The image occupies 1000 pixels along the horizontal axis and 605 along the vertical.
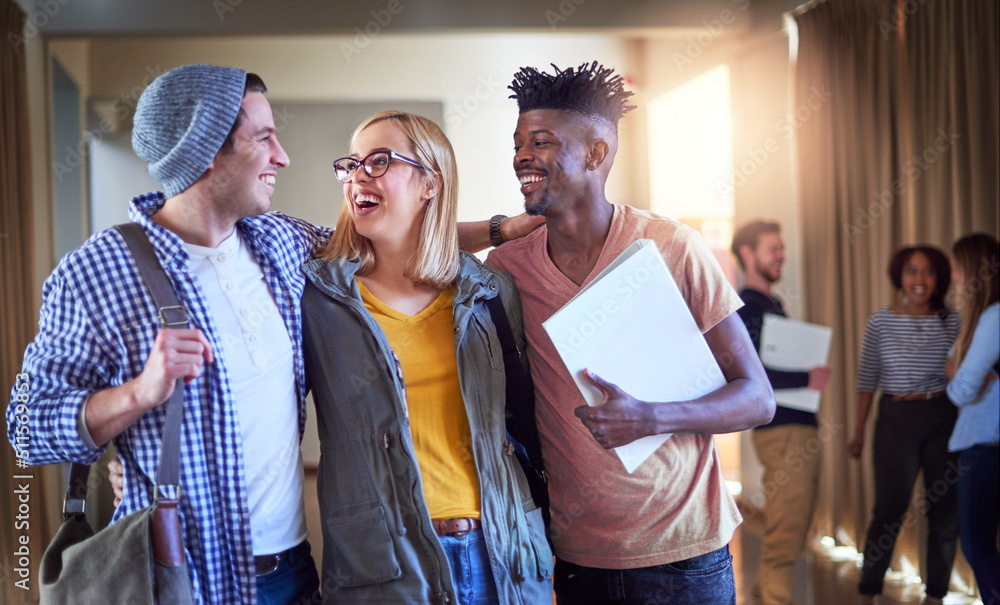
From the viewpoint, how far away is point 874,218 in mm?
4371

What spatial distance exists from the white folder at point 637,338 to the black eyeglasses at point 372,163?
0.52m

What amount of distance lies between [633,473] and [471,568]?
0.38 m

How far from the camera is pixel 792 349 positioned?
3.63 m

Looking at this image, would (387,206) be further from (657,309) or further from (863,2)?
(863,2)

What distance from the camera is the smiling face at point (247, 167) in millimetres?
1402

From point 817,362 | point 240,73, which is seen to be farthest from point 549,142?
point 817,362

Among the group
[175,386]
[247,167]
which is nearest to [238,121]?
[247,167]

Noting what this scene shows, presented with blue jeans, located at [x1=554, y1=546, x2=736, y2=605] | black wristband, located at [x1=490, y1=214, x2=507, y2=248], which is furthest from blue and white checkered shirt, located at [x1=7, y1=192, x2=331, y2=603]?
black wristband, located at [x1=490, y1=214, x2=507, y2=248]

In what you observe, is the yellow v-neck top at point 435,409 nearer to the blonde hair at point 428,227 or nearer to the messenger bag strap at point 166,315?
the blonde hair at point 428,227

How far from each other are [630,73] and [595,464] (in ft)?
15.4

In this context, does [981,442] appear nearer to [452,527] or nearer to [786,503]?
[786,503]

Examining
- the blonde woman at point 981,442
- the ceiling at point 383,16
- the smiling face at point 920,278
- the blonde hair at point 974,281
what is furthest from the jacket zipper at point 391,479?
the ceiling at point 383,16

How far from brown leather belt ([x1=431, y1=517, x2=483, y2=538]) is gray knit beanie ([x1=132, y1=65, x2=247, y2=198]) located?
794 mm

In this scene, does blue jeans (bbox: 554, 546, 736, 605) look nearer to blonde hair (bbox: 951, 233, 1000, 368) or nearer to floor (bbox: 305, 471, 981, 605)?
floor (bbox: 305, 471, 981, 605)
